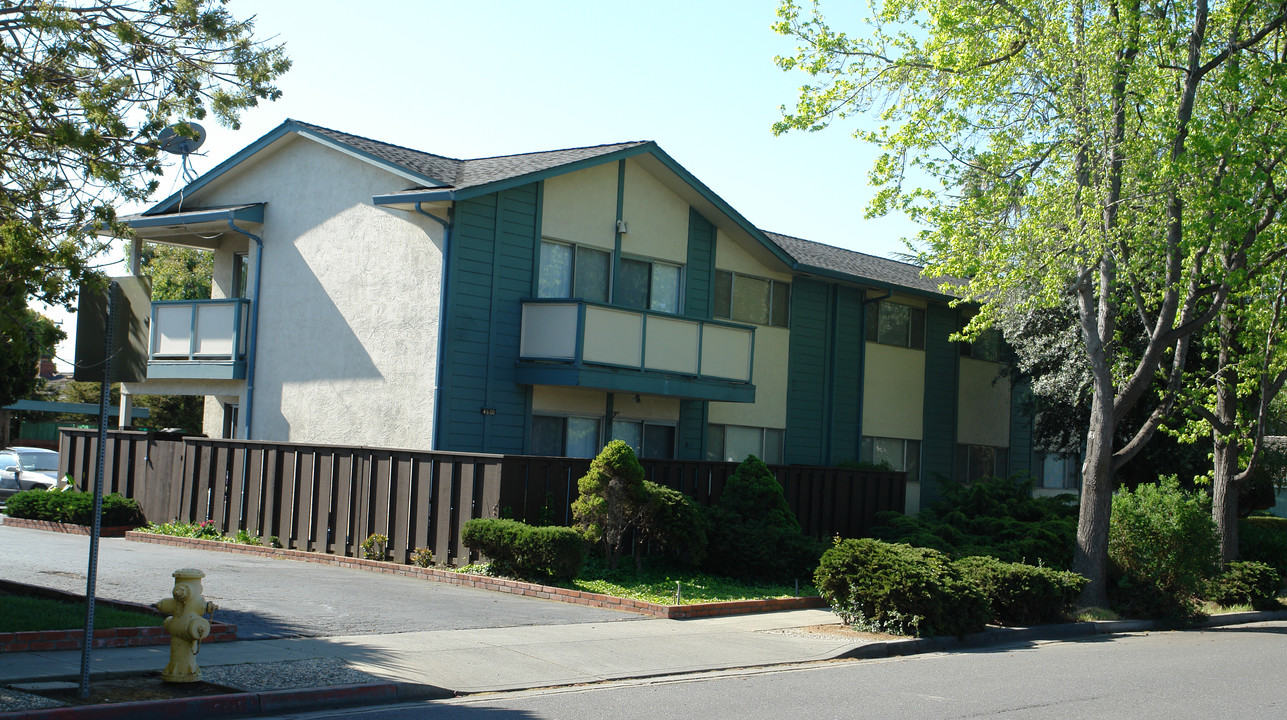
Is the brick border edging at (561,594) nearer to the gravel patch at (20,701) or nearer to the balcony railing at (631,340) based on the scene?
the balcony railing at (631,340)

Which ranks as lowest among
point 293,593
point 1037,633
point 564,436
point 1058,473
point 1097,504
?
point 1037,633

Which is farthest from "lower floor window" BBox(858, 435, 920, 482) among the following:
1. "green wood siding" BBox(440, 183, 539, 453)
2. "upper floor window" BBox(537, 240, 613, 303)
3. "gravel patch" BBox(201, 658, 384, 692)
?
"gravel patch" BBox(201, 658, 384, 692)

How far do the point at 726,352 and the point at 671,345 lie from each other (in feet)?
5.01

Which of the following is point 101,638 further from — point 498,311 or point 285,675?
point 498,311

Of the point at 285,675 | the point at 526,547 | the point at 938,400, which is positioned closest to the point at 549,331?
the point at 526,547

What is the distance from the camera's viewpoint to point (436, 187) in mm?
18797

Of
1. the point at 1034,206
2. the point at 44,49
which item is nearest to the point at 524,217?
the point at 1034,206

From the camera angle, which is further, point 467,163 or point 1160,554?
point 467,163

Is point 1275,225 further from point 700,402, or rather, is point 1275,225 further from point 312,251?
point 312,251

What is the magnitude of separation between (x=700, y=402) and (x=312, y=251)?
7.96 m

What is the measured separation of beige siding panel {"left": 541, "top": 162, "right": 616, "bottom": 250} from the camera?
20.4m

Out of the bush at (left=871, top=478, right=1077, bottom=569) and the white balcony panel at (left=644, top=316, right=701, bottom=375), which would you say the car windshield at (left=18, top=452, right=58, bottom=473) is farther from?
the bush at (left=871, top=478, right=1077, bottom=569)

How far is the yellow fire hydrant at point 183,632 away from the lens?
8.10m

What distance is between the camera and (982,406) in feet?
97.0
